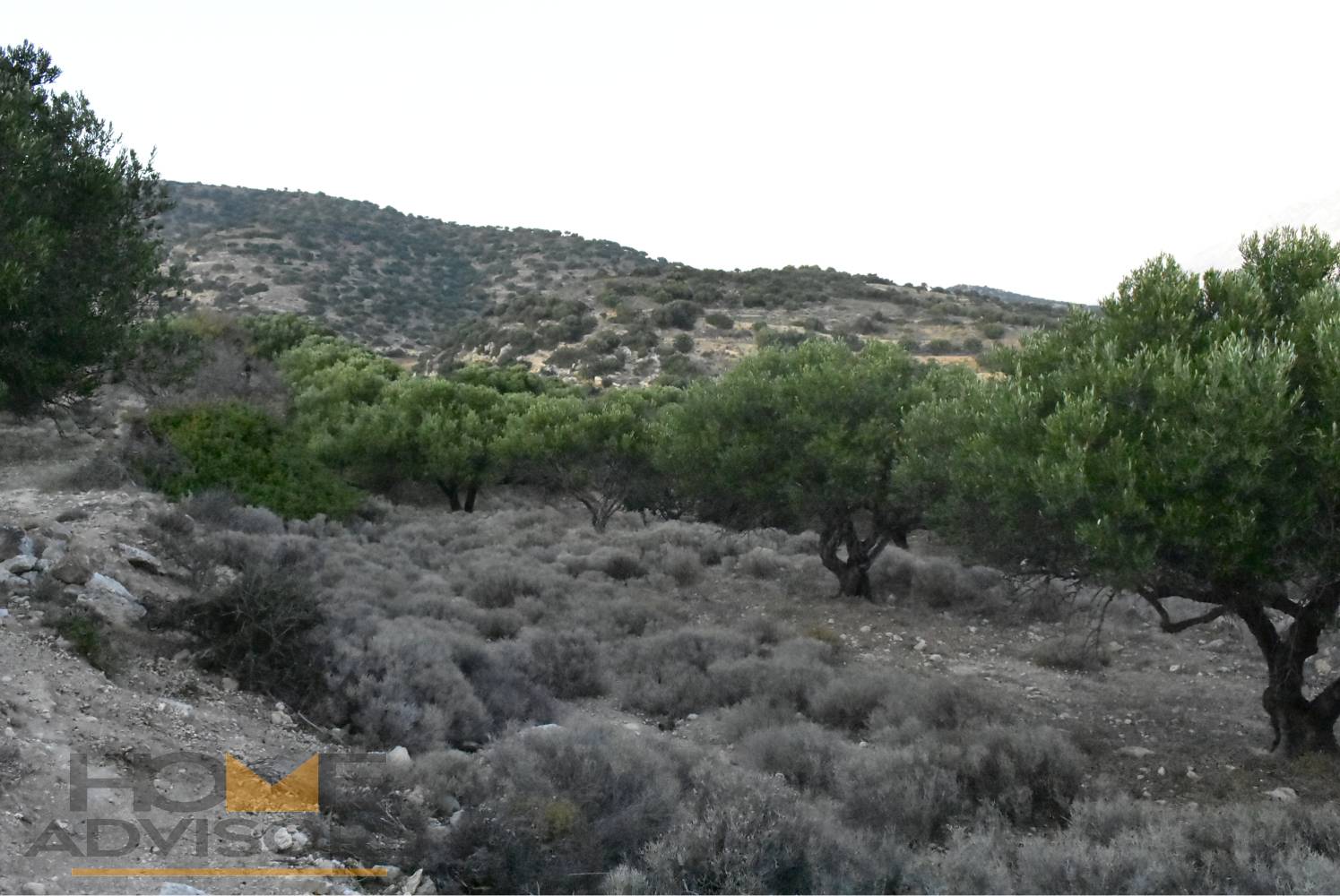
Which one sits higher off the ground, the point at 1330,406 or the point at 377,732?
the point at 1330,406

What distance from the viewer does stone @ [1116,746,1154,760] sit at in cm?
1012

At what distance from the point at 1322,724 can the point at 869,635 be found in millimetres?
6873

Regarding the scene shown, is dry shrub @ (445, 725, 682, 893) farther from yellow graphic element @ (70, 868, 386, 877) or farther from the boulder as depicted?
the boulder

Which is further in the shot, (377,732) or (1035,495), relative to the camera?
(1035,495)

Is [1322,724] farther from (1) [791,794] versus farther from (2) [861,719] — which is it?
(1) [791,794]

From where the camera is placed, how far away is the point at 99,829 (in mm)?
5672

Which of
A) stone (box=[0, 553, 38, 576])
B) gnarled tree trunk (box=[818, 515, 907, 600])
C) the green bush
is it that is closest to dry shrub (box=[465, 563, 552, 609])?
the green bush

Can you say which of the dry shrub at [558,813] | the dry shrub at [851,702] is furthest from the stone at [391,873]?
the dry shrub at [851,702]

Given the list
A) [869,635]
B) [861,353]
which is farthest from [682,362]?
[869,635]

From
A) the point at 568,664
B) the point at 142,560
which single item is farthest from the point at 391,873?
the point at 142,560

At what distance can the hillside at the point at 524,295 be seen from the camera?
169 ft

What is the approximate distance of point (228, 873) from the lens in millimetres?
5500

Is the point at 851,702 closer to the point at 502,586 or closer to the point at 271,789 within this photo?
the point at 271,789

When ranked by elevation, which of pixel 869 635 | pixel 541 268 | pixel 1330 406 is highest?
pixel 541 268
